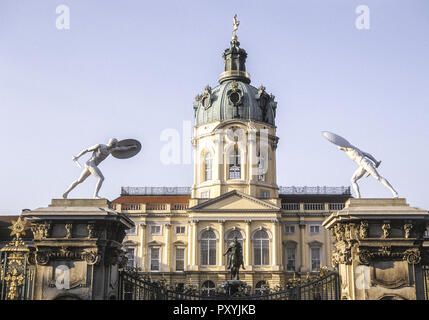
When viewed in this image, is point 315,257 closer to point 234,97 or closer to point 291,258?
point 291,258

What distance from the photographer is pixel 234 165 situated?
67688 mm

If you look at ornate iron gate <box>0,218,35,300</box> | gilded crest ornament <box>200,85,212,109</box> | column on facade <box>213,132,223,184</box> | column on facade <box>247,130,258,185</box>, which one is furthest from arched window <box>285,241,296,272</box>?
ornate iron gate <box>0,218,35,300</box>

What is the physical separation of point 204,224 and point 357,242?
153 ft

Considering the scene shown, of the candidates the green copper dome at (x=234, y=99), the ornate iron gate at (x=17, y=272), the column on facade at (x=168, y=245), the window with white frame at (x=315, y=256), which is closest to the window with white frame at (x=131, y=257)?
the column on facade at (x=168, y=245)

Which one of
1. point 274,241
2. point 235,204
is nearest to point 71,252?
point 235,204

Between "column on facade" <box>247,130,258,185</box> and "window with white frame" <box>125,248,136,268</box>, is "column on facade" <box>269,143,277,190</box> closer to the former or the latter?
"column on facade" <box>247,130,258,185</box>

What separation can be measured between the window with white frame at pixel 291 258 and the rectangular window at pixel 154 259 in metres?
15.6

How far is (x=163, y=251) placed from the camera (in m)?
66.2

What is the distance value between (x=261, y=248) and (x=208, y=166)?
12646 mm

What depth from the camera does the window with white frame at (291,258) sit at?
2562 inches

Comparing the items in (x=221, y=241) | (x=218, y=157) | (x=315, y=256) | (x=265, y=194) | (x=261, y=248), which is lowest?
(x=315, y=256)

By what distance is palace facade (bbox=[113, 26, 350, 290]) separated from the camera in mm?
62875

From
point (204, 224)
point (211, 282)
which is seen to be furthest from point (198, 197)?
point (211, 282)

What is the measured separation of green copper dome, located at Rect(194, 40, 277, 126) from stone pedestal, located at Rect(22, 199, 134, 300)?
50810 mm
